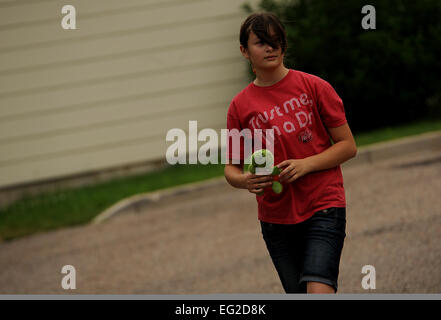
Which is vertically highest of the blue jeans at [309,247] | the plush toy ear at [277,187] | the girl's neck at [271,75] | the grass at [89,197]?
the grass at [89,197]

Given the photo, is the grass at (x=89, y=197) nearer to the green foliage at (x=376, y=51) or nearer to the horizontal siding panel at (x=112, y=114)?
the green foliage at (x=376, y=51)

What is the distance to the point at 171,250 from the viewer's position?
641 cm

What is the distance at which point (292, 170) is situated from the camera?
2.21 metres

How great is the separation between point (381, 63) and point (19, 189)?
6.40 m

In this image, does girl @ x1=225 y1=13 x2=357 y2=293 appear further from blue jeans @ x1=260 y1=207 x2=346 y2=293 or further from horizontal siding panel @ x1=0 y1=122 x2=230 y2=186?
horizontal siding panel @ x1=0 y1=122 x2=230 y2=186

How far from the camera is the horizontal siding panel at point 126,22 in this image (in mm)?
11422

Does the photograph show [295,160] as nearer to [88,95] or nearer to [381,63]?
[381,63]

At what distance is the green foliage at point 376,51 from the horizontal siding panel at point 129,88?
5.92ft

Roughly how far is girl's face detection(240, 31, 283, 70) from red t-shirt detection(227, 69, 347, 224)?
12cm

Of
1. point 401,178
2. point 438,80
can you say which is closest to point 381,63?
point 438,80

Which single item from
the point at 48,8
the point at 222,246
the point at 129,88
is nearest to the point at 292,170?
the point at 222,246

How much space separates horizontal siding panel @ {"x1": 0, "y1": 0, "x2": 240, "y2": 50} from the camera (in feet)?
37.5

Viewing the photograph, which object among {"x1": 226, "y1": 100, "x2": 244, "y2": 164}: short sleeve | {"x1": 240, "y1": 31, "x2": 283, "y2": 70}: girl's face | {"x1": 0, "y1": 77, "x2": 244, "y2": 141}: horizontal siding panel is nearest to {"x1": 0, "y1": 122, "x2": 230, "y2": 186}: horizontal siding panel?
{"x1": 0, "y1": 77, "x2": 244, "y2": 141}: horizontal siding panel

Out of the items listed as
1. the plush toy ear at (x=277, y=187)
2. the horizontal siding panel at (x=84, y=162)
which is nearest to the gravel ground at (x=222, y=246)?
the plush toy ear at (x=277, y=187)
